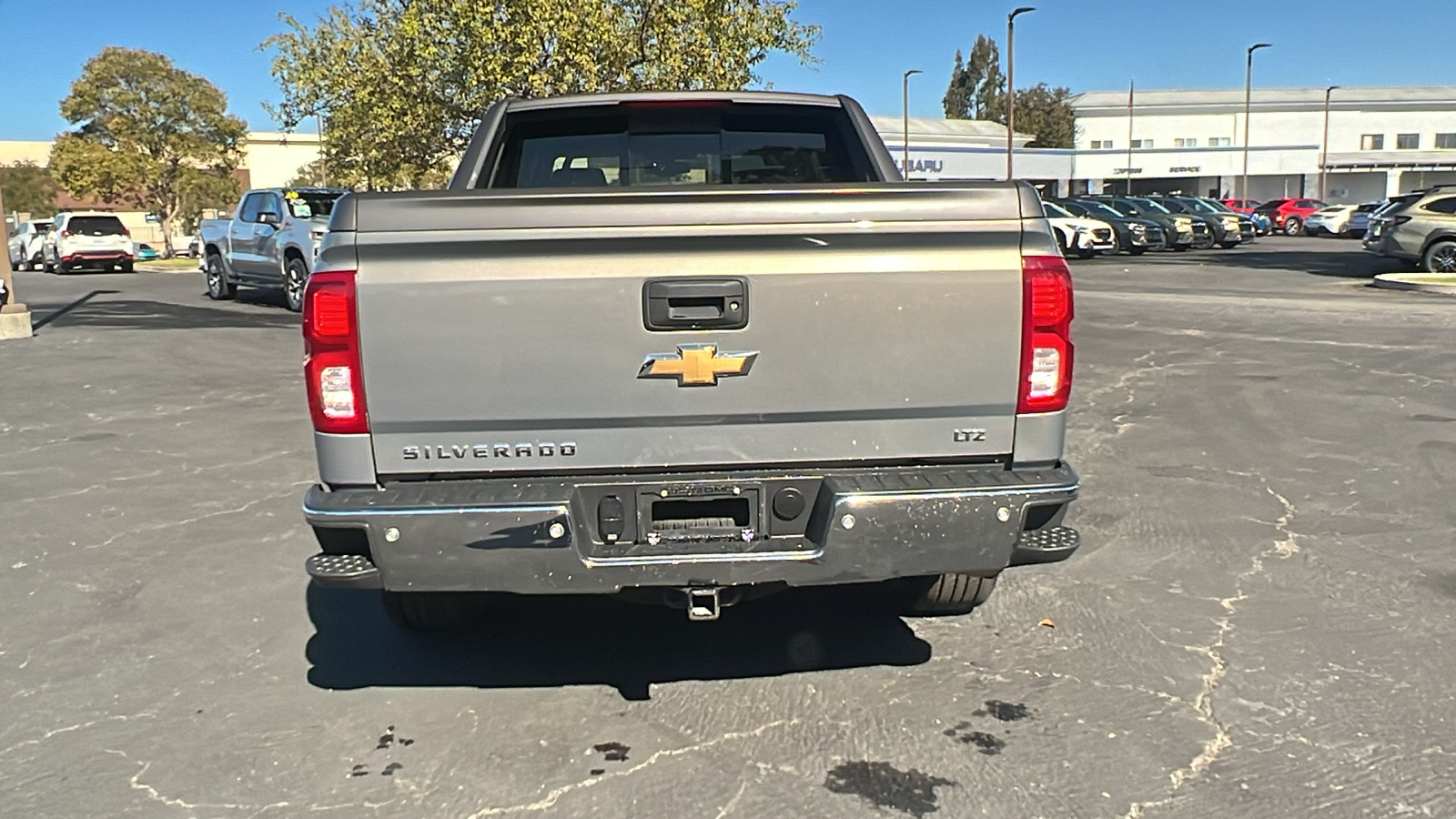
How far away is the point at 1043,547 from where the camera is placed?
10.9ft

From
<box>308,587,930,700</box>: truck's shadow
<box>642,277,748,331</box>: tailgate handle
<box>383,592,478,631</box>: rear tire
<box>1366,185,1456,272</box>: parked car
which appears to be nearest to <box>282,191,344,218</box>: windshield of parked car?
<box>308,587,930,700</box>: truck's shadow

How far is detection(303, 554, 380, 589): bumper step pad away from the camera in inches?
127

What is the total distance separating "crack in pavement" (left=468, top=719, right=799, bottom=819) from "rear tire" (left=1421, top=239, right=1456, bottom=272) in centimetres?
2109

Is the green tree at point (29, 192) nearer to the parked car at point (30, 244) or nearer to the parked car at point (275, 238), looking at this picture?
the parked car at point (30, 244)

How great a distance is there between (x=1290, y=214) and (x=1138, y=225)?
21194mm

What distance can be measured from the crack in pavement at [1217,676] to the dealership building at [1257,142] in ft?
227

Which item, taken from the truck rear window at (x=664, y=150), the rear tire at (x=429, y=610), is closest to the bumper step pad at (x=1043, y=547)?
the rear tire at (x=429, y=610)

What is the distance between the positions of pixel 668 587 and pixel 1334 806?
195cm

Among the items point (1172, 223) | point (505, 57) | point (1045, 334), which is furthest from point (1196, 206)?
point (1045, 334)

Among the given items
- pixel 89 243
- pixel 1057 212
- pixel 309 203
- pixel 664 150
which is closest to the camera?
pixel 664 150

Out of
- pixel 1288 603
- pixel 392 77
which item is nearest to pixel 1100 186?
pixel 392 77

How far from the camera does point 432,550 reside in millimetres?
3135

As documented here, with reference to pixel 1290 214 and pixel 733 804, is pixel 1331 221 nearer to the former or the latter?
pixel 1290 214

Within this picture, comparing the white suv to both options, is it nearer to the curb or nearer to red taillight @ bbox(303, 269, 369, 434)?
the curb
